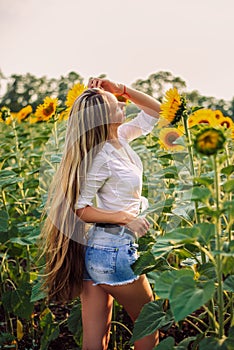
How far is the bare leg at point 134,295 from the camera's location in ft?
6.54

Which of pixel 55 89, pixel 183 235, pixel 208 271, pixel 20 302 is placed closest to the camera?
pixel 183 235

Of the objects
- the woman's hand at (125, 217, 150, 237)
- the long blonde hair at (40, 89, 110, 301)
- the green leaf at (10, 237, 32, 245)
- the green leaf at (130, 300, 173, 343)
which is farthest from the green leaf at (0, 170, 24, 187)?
the green leaf at (130, 300, 173, 343)

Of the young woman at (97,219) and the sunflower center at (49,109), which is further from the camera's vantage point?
the sunflower center at (49,109)

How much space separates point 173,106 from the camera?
2.08m

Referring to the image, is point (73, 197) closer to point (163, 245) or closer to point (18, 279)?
point (163, 245)

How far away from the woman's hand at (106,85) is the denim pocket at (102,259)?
23.4 inches

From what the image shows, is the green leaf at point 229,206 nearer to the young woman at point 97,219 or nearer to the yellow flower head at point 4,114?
the young woman at point 97,219

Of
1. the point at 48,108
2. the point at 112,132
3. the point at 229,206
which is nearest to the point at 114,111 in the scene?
the point at 112,132

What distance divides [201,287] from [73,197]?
0.66 meters

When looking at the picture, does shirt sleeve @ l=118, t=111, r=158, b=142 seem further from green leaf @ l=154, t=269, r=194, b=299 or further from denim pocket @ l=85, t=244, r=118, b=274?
green leaf @ l=154, t=269, r=194, b=299

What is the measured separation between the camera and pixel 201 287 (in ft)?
4.81

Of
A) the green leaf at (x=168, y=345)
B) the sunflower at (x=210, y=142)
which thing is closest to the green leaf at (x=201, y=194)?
the sunflower at (x=210, y=142)

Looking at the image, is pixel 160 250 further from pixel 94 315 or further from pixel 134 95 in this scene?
pixel 134 95

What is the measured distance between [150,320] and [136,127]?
Result: 2.75 feet
